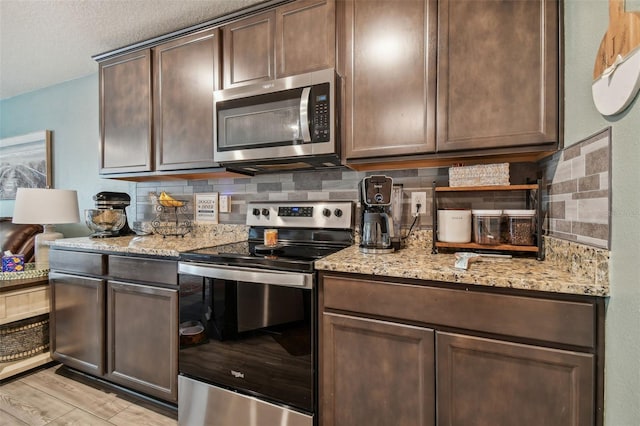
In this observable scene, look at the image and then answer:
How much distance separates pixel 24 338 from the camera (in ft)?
6.89

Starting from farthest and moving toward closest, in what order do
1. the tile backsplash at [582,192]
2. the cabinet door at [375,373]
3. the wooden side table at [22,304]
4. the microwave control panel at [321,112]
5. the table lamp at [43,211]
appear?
the table lamp at [43,211] < the wooden side table at [22,304] < the microwave control panel at [321,112] < the cabinet door at [375,373] < the tile backsplash at [582,192]

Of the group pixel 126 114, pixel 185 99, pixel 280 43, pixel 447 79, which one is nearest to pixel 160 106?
pixel 185 99

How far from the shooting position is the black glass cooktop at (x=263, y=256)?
1.29 m

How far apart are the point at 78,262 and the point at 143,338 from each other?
0.71m

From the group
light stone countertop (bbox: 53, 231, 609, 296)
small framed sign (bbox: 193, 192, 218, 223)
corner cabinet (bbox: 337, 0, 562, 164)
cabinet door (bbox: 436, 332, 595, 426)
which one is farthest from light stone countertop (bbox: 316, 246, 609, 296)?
small framed sign (bbox: 193, 192, 218, 223)

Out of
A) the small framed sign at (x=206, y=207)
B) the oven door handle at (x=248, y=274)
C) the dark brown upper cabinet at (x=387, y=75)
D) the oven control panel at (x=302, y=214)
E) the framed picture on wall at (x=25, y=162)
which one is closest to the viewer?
the oven door handle at (x=248, y=274)

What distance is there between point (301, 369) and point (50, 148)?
354 centimetres

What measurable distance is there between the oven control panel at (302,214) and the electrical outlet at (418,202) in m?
0.35

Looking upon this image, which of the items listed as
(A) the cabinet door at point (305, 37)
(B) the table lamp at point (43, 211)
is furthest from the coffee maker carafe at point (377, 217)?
(B) the table lamp at point (43, 211)

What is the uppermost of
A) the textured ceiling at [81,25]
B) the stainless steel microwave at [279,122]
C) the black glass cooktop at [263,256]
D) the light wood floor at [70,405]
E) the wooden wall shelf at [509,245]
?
the textured ceiling at [81,25]

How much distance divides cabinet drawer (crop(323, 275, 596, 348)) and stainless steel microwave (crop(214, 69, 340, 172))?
704 mm

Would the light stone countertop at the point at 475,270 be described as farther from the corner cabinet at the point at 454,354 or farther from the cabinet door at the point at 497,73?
the cabinet door at the point at 497,73

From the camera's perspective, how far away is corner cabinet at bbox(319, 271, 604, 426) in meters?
0.92

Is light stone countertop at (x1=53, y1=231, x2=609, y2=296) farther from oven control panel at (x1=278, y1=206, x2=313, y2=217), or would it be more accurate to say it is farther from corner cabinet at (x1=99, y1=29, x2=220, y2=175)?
corner cabinet at (x1=99, y1=29, x2=220, y2=175)
